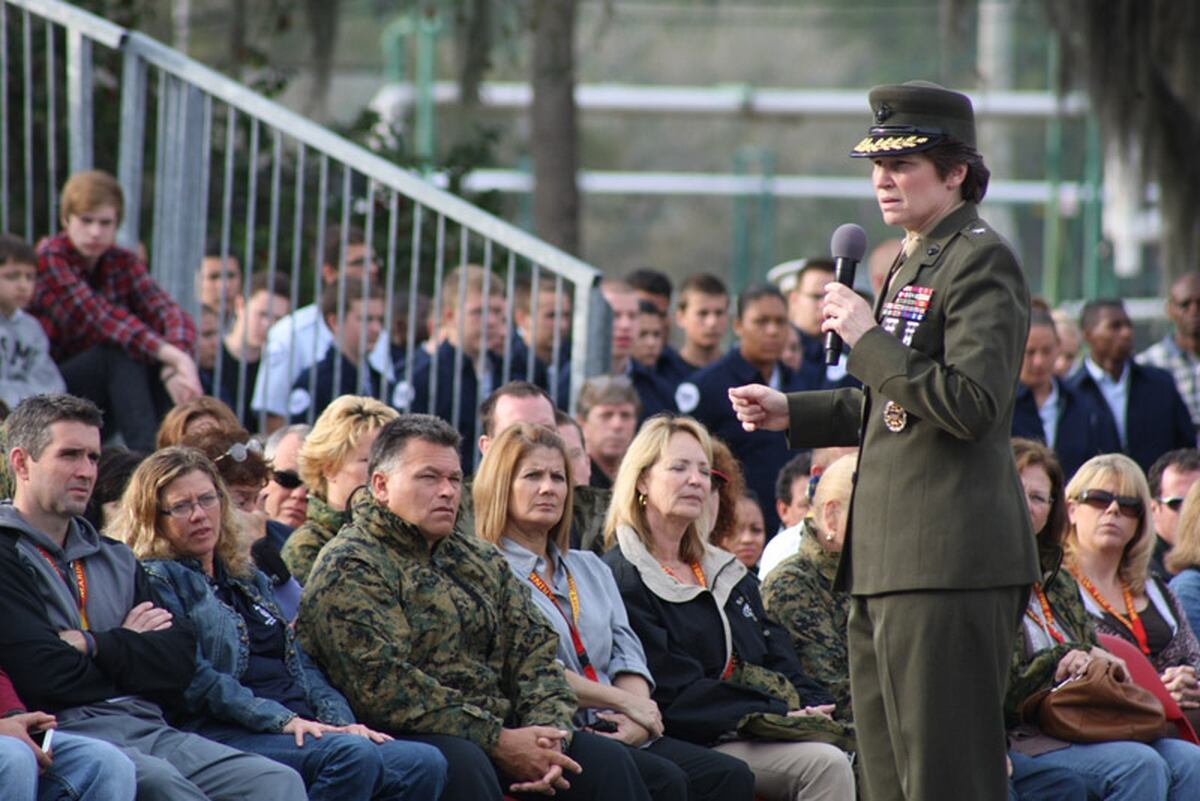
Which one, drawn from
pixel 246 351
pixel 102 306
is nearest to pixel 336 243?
pixel 246 351

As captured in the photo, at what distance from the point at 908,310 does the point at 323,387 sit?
4.23 meters

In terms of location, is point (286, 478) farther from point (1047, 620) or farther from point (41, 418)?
point (1047, 620)

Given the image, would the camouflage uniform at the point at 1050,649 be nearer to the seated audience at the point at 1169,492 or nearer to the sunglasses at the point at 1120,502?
the sunglasses at the point at 1120,502

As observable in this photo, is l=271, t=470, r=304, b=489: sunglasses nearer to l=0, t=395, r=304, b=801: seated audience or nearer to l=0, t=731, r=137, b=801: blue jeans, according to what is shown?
l=0, t=395, r=304, b=801: seated audience

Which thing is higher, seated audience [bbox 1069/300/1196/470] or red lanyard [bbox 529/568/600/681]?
seated audience [bbox 1069/300/1196/470]

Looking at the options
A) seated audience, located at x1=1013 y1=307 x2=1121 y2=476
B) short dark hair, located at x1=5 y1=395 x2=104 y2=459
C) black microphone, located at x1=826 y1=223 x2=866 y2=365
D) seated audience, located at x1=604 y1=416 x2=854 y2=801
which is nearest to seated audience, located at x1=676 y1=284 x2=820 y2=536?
seated audience, located at x1=1013 y1=307 x2=1121 y2=476

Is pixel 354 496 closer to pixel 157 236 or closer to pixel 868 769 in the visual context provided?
pixel 868 769

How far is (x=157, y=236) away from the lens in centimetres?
868

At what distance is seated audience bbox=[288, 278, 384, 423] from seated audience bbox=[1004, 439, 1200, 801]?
2629mm

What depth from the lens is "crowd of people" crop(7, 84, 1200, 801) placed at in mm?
4496

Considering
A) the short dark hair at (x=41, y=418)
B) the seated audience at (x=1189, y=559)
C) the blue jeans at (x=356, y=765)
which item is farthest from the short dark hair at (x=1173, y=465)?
the short dark hair at (x=41, y=418)

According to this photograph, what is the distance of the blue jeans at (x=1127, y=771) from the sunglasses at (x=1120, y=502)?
976 mm

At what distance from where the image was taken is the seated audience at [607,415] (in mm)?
8070

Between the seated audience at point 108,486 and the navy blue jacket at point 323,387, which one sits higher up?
the navy blue jacket at point 323,387
